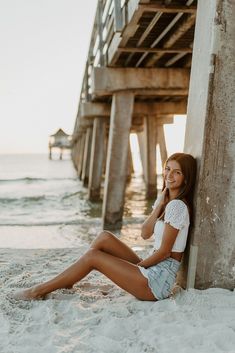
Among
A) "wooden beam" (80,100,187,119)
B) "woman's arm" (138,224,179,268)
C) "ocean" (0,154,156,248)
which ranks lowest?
"ocean" (0,154,156,248)

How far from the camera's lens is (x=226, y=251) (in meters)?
3.36

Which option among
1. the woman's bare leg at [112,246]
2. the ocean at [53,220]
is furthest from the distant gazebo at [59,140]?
the woman's bare leg at [112,246]

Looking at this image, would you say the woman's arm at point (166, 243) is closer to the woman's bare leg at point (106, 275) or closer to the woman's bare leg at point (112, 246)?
the woman's bare leg at point (106, 275)

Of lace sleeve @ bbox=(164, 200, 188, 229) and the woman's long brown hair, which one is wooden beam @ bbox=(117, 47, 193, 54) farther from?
lace sleeve @ bbox=(164, 200, 188, 229)

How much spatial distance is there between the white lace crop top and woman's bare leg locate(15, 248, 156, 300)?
0.28 meters

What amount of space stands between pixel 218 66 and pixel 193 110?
0.43m

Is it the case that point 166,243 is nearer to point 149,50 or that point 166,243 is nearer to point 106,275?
point 106,275

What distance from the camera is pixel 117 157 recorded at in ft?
26.5

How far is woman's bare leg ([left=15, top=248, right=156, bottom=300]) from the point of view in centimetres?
322

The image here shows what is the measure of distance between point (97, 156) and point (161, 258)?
10129 mm

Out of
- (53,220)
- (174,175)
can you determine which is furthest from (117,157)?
(174,175)

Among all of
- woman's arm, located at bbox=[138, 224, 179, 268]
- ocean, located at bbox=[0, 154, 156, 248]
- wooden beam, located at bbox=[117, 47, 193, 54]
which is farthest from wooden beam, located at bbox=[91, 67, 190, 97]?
woman's arm, located at bbox=[138, 224, 179, 268]

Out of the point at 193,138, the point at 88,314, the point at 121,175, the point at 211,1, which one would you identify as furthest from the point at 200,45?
the point at 121,175

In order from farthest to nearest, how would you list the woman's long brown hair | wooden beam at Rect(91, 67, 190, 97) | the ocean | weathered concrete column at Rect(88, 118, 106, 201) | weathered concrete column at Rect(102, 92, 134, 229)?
weathered concrete column at Rect(88, 118, 106, 201), weathered concrete column at Rect(102, 92, 134, 229), wooden beam at Rect(91, 67, 190, 97), the ocean, the woman's long brown hair
